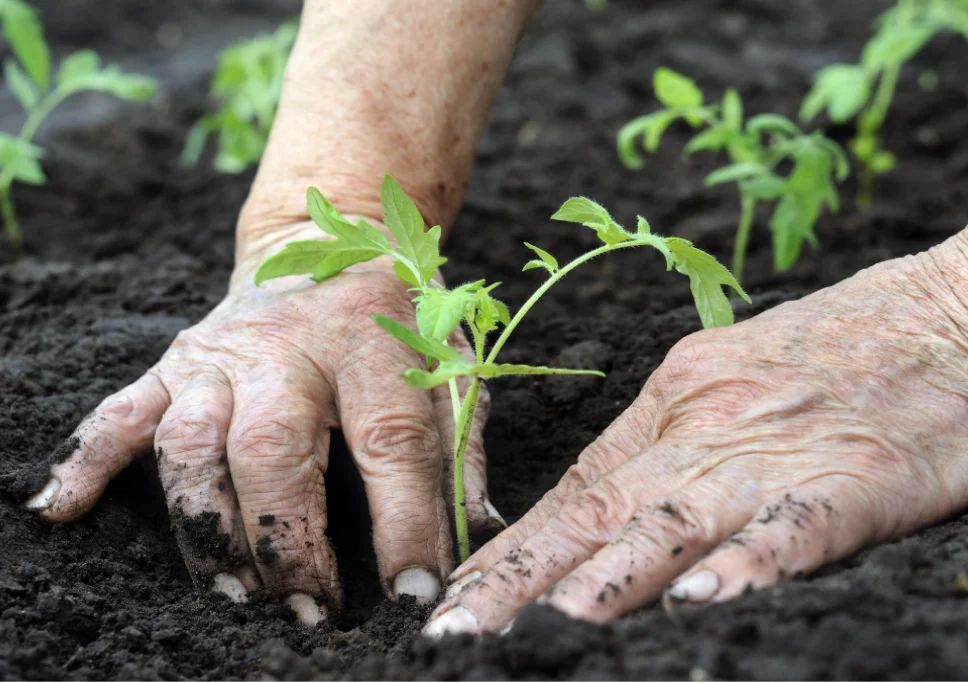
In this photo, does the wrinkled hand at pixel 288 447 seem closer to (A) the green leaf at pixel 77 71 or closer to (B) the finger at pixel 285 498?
(B) the finger at pixel 285 498

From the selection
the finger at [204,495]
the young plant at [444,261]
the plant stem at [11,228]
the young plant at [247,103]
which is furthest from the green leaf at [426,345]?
the plant stem at [11,228]

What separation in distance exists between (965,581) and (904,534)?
0.90ft

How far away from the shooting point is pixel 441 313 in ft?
5.26

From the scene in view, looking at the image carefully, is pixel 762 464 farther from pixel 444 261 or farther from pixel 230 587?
pixel 230 587

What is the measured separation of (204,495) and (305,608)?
29 centimetres

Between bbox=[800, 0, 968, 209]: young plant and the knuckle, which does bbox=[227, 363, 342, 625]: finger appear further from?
bbox=[800, 0, 968, 209]: young plant

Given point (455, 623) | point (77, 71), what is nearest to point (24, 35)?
point (77, 71)

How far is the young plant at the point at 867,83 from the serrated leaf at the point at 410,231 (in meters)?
2.28

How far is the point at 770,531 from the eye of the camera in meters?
1.53

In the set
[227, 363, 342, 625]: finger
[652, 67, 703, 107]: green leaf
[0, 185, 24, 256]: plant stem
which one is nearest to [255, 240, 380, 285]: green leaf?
[227, 363, 342, 625]: finger

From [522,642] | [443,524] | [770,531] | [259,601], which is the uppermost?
[770,531]

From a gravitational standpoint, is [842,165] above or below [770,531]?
above

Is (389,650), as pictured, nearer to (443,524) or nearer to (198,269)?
(443,524)

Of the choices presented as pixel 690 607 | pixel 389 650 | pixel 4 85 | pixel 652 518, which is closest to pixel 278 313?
pixel 389 650
